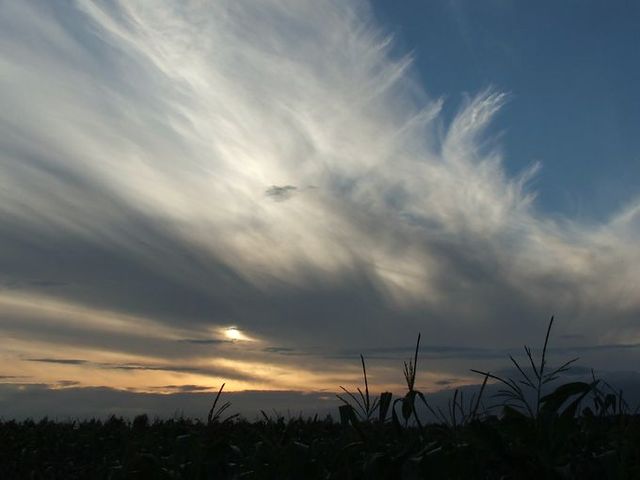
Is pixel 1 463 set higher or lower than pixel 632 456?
lower

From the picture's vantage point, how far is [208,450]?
6703mm

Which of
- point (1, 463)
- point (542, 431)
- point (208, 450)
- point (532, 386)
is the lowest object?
point (1, 463)

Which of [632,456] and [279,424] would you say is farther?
[279,424]

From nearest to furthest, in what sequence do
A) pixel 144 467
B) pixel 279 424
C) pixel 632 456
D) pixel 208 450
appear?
pixel 632 456, pixel 144 467, pixel 208 450, pixel 279 424

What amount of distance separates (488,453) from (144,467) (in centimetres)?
326

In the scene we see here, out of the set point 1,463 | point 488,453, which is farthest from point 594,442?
point 1,463

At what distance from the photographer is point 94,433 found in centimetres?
1402

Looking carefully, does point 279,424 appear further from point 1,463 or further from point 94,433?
point 1,463

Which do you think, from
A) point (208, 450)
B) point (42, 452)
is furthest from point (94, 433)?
point (208, 450)

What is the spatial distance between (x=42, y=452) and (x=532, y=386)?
10187mm

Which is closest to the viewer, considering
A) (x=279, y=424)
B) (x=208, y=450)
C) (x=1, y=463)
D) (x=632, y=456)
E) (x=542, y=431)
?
(x=542, y=431)

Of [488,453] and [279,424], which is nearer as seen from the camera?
[488,453]

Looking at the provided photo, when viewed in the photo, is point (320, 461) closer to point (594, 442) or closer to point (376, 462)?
point (376, 462)

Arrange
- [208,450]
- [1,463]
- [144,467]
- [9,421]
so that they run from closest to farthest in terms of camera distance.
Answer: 1. [144,467]
2. [208,450]
3. [1,463]
4. [9,421]
